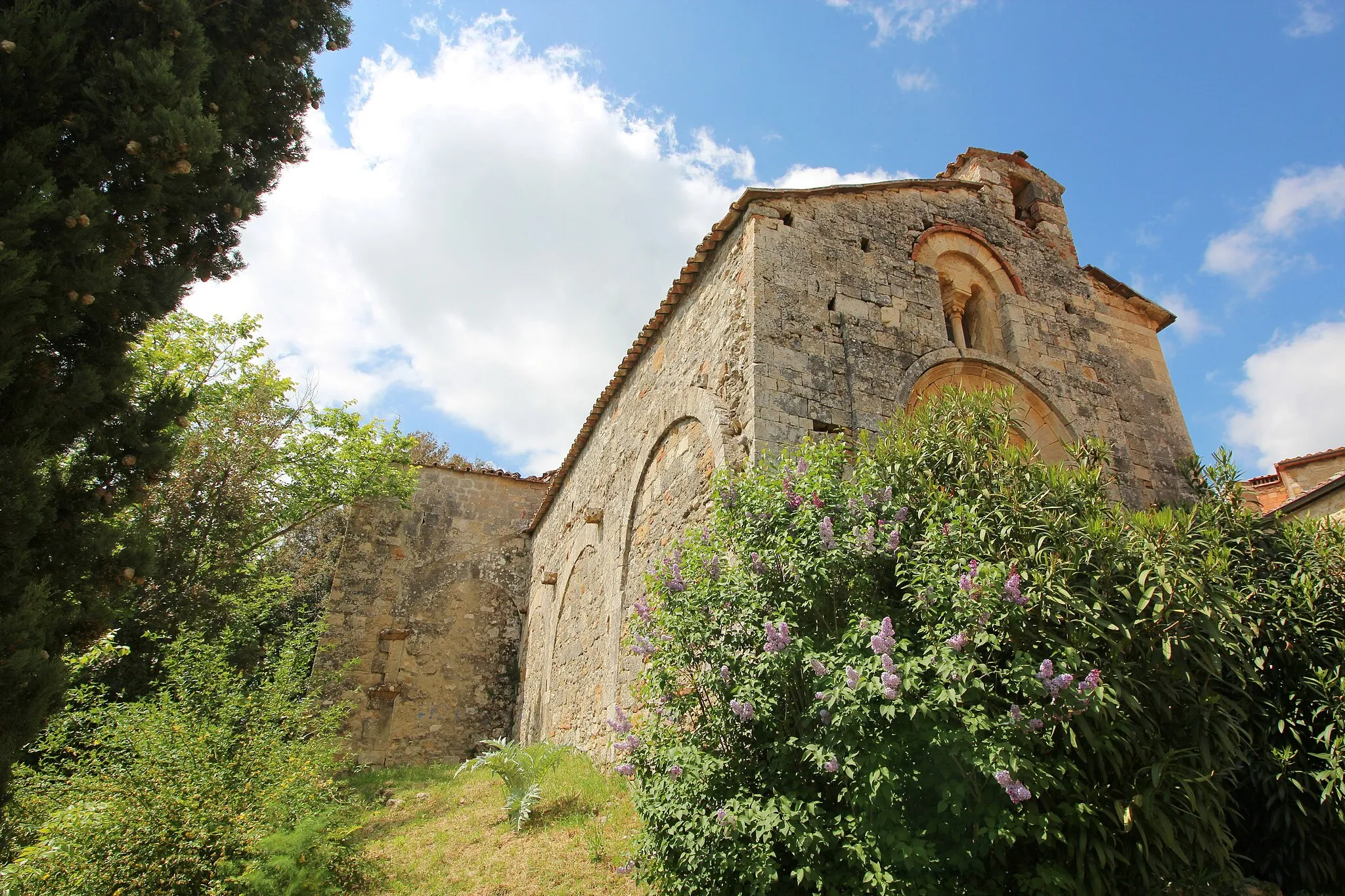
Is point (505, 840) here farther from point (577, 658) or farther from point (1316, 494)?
point (1316, 494)

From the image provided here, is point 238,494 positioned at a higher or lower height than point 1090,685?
higher

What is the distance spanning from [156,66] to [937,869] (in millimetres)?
6084

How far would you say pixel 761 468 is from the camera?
560cm

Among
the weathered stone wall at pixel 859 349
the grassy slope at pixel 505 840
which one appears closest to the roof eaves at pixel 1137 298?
the weathered stone wall at pixel 859 349

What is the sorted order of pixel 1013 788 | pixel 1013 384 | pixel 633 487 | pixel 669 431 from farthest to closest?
pixel 633 487
pixel 669 431
pixel 1013 384
pixel 1013 788

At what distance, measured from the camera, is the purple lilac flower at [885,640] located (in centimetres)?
372

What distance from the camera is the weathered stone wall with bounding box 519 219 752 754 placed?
7.14m

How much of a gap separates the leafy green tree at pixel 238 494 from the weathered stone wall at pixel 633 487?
3834 millimetres

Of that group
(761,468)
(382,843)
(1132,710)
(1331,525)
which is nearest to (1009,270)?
(1331,525)

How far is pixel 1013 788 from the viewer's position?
11.0ft

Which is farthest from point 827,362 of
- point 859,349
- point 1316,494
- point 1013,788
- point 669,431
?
point 1316,494

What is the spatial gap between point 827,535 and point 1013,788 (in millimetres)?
1558

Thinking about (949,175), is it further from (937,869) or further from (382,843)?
(382,843)

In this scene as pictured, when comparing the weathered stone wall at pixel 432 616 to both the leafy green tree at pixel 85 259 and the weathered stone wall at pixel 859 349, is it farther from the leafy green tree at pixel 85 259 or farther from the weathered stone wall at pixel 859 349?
the leafy green tree at pixel 85 259
